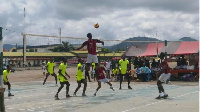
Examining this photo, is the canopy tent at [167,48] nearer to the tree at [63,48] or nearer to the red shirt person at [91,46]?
the red shirt person at [91,46]

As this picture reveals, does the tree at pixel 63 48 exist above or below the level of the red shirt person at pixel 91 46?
above

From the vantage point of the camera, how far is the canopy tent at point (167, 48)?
2081cm

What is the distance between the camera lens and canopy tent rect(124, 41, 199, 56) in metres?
20.8

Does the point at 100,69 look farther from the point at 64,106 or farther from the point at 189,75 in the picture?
the point at 189,75

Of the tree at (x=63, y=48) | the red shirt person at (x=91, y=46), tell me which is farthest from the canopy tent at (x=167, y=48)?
the tree at (x=63, y=48)

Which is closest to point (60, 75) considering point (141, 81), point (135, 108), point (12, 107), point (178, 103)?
point (12, 107)

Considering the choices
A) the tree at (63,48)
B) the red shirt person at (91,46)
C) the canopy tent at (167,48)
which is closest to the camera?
the red shirt person at (91,46)

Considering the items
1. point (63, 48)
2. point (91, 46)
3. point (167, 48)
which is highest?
point (63, 48)

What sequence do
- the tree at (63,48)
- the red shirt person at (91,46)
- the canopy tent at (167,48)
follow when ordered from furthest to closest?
1. the tree at (63,48)
2. the canopy tent at (167,48)
3. the red shirt person at (91,46)

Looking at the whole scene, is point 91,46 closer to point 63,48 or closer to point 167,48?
point 167,48

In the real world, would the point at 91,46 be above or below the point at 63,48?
below

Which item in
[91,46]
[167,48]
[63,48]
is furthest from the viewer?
[63,48]

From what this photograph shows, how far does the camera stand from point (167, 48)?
871 inches

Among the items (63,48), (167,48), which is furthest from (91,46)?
(63,48)
